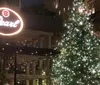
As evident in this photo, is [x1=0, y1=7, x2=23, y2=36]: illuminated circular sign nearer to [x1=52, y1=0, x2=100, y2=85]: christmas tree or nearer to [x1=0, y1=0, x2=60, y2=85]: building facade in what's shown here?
[x1=52, y1=0, x2=100, y2=85]: christmas tree

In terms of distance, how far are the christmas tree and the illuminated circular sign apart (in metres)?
3.36

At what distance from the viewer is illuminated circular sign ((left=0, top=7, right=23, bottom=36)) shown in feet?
56.9

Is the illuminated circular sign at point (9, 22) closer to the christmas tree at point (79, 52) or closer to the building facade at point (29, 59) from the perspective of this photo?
the christmas tree at point (79, 52)

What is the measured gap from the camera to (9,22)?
1756 centimetres

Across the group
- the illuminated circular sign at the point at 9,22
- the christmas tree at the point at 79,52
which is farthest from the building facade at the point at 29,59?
the christmas tree at the point at 79,52

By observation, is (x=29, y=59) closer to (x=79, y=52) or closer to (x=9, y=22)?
(x=79, y=52)

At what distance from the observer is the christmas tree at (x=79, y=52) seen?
18.3 meters

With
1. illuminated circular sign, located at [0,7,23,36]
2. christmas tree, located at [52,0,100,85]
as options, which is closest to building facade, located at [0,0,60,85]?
illuminated circular sign, located at [0,7,23,36]

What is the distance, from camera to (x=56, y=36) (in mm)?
27641

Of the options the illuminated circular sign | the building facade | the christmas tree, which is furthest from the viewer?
the building facade

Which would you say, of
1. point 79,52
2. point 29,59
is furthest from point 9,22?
point 29,59

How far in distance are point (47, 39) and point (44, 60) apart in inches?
84.7

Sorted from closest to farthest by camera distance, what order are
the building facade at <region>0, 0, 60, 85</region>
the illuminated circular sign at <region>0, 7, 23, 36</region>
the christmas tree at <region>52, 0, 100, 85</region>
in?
the illuminated circular sign at <region>0, 7, 23, 36</region> → the christmas tree at <region>52, 0, 100, 85</region> → the building facade at <region>0, 0, 60, 85</region>

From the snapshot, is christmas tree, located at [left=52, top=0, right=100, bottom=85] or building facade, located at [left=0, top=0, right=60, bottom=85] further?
building facade, located at [left=0, top=0, right=60, bottom=85]
